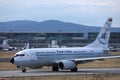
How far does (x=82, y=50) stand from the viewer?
179 feet

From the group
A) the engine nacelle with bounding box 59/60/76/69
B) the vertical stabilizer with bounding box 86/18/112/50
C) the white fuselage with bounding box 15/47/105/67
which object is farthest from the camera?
the vertical stabilizer with bounding box 86/18/112/50

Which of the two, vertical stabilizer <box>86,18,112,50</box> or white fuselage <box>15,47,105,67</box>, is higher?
vertical stabilizer <box>86,18,112,50</box>

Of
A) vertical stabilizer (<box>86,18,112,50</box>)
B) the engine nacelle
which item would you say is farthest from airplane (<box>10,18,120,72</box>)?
vertical stabilizer (<box>86,18,112,50</box>)

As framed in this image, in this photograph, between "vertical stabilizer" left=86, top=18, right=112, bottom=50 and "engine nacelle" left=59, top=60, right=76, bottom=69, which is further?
"vertical stabilizer" left=86, top=18, right=112, bottom=50

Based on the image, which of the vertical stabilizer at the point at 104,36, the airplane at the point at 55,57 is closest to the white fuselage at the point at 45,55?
the airplane at the point at 55,57

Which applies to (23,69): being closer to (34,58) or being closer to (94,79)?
(34,58)

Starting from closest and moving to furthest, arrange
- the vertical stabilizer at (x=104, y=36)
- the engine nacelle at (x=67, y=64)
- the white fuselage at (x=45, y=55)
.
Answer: the white fuselage at (x=45, y=55)
the engine nacelle at (x=67, y=64)
the vertical stabilizer at (x=104, y=36)

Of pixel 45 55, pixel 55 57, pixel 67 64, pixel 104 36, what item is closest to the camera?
pixel 67 64

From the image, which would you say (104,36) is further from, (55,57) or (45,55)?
(45,55)

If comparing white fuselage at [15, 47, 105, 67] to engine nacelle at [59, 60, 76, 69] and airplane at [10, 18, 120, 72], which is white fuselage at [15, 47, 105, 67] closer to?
airplane at [10, 18, 120, 72]

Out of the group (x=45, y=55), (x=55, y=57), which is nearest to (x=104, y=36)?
(x=55, y=57)

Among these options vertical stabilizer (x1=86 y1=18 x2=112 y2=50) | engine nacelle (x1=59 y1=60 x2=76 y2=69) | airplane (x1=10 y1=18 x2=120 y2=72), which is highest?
vertical stabilizer (x1=86 y1=18 x2=112 y2=50)

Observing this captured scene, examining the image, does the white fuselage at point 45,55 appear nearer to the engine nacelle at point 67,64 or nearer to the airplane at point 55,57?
the airplane at point 55,57

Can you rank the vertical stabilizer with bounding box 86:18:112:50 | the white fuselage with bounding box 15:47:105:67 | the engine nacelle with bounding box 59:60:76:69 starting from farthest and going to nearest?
the vertical stabilizer with bounding box 86:18:112:50 < the engine nacelle with bounding box 59:60:76:69 < the white fuselage with bounding box 15:47:105:67
